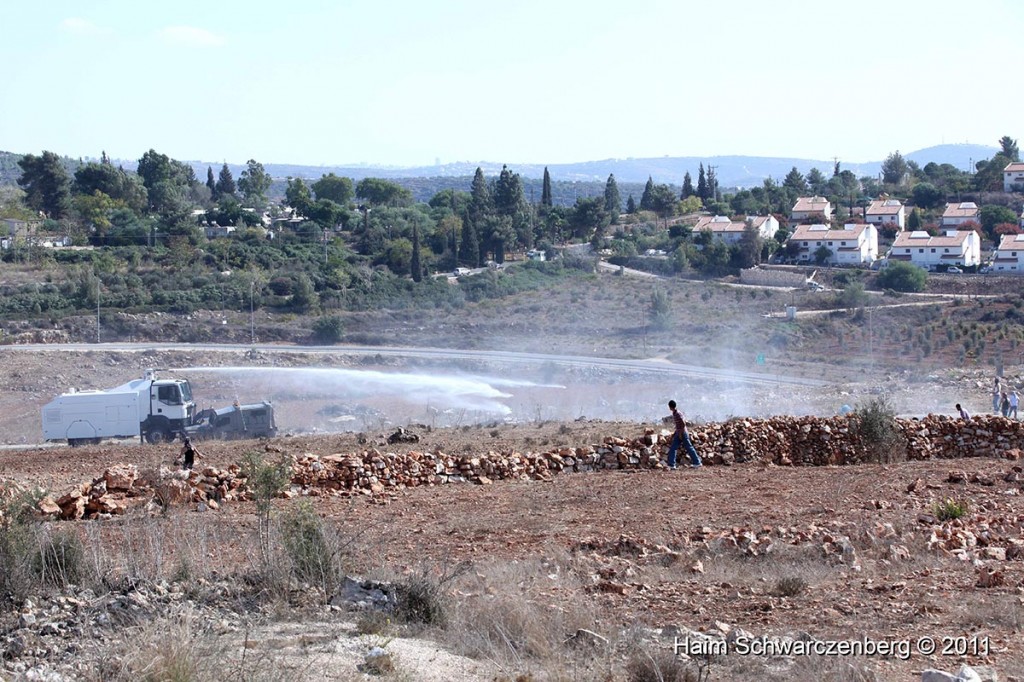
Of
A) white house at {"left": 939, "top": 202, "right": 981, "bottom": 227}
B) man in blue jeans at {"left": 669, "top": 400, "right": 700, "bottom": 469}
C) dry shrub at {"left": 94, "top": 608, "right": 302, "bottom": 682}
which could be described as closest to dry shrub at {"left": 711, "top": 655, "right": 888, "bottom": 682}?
dry shrub at {"left": 94, "top": 608, "right": 302, "bottom": 682}

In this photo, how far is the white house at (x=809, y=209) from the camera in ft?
290

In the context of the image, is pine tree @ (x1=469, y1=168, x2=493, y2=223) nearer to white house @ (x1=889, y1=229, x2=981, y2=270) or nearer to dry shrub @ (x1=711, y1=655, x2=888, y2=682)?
white house @ (x1=889, y1=229, x2=981, y2=270)

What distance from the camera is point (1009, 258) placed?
214 ft

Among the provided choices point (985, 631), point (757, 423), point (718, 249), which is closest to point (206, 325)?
point (718, 249)

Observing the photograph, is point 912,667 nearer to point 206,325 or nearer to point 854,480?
point 854,480

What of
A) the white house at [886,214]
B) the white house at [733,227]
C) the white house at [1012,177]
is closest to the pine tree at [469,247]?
the white house at [733,227]

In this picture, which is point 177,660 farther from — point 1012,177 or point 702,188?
point 702,188

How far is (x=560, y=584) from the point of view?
8055mm

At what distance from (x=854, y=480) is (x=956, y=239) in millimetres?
60189

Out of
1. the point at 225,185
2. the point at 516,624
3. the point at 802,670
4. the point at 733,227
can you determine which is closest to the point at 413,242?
the point at 733,227

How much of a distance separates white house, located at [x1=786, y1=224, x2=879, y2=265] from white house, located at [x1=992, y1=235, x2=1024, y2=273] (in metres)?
7.97

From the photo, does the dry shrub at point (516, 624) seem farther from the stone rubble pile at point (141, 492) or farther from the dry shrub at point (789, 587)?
the stone rubble pile at point (141, 492)

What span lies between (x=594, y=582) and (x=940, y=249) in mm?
65148

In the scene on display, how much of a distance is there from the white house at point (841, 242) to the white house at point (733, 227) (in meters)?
2.81
